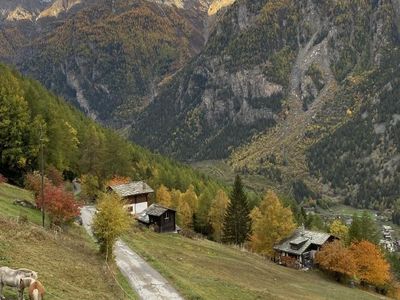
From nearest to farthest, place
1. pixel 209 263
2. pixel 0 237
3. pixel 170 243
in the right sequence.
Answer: pixel 0 237, pixel 209 263, pixel 170 243

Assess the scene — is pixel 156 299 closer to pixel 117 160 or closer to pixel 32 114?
pixel 32 114

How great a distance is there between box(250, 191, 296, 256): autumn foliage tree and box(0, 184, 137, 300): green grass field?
181ft

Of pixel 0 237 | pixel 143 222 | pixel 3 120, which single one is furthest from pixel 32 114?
pixel 0 237

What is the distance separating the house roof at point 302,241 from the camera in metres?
105

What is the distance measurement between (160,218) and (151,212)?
2.81 metres

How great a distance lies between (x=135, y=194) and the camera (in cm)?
11144

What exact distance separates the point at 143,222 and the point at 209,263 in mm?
34056

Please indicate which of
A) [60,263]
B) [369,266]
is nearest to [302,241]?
[369,266]

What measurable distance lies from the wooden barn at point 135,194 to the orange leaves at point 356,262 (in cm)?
3695

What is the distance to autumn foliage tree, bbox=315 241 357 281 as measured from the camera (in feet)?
307

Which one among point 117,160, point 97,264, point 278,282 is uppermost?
point 117,160

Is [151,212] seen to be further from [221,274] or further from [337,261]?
[221,274]

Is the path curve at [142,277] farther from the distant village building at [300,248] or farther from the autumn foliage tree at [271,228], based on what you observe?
the autumn foliage tree at [271,228]

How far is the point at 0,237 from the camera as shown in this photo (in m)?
41.9
